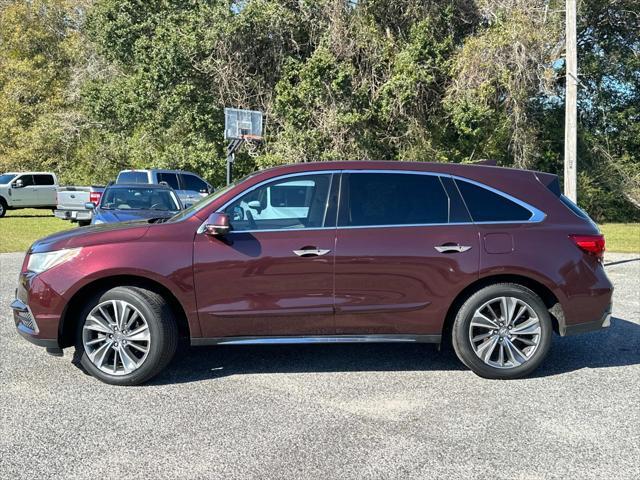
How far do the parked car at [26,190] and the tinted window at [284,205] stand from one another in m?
23.7

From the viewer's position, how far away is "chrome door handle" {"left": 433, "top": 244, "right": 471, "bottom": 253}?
4.82 m

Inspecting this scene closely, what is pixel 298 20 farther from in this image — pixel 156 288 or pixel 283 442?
pixel 283 442

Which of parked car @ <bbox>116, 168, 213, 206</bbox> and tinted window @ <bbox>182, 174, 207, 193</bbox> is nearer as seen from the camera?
parked car @ <bbox>116, 168, 213, 206</bbox>

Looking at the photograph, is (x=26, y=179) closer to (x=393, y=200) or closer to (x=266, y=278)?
(x=266, y=278)

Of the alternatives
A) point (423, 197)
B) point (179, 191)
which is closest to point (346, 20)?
point (179, 191)

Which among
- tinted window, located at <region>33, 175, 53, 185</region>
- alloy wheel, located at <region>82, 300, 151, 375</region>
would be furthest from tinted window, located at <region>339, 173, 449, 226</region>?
tinted window, located at <region>33, 175, 53, 185</region>

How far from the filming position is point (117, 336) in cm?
473

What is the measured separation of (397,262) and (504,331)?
1091 mm

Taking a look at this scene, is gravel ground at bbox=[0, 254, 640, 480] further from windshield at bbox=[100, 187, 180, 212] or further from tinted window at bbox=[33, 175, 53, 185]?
tinted window at bbox=[33, 175, 53, 185]

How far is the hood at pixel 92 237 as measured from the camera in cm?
471

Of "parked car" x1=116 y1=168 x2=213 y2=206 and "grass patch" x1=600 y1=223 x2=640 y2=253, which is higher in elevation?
"parked car" x1=116 y1=168 x2=213 y2=206

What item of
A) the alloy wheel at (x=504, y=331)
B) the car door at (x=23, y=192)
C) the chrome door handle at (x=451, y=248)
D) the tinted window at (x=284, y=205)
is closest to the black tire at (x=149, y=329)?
the tinted window at (x=284, y=205)

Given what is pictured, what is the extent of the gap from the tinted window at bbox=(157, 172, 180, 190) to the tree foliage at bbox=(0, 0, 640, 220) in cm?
415

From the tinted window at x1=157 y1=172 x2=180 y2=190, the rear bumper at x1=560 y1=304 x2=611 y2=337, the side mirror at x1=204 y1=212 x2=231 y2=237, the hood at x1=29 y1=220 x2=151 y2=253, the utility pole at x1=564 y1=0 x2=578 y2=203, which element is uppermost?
the utility pole at x1=564 y1=0 x2=578 y2=203
